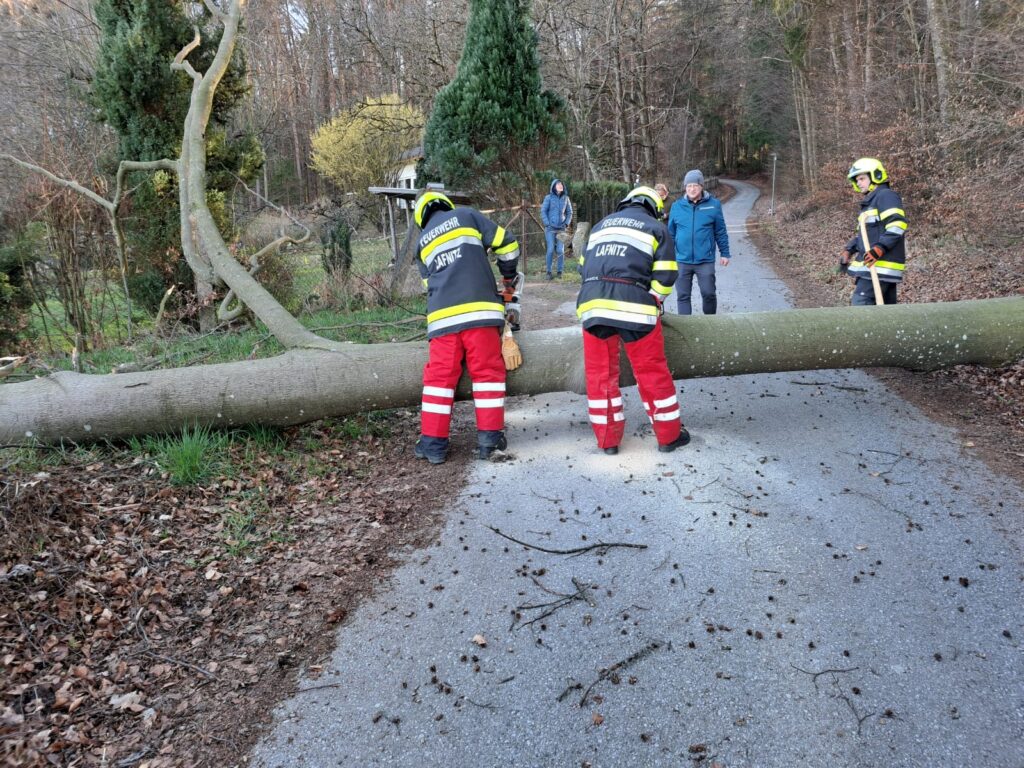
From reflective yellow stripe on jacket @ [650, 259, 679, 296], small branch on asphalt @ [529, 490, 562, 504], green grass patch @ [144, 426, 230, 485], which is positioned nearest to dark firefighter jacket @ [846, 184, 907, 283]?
reflective yellow stripe on jacket @ [650, 259, 679, 296]

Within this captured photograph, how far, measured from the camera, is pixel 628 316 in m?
4.62

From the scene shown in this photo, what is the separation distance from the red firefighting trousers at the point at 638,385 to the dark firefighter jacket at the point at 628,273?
0.17 metres

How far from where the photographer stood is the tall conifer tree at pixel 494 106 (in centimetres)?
1341

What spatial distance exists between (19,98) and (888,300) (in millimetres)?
14568

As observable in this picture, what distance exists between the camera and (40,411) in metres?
4.38

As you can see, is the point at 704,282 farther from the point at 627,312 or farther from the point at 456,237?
the point at 456,237

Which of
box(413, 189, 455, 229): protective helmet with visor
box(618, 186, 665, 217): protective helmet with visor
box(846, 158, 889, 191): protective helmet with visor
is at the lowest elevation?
box(618, 186, 665, 217): protective helmet with visor

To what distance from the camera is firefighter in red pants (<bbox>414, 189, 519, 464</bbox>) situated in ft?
15.7

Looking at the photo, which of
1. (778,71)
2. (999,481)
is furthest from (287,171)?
(999,481)

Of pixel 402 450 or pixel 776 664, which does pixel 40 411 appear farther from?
pixel 776 664

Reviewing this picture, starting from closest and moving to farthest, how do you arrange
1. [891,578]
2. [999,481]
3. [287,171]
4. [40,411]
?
[891,578] < [999,481] < [40,411] < [287,171]

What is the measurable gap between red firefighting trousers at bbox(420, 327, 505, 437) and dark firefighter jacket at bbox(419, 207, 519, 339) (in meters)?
0.09

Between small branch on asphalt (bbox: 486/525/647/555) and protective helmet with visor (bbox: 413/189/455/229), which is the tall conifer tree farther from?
small branch on asphalt (bbox: 486/525/647/555)

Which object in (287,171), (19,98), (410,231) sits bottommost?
(410,231)
